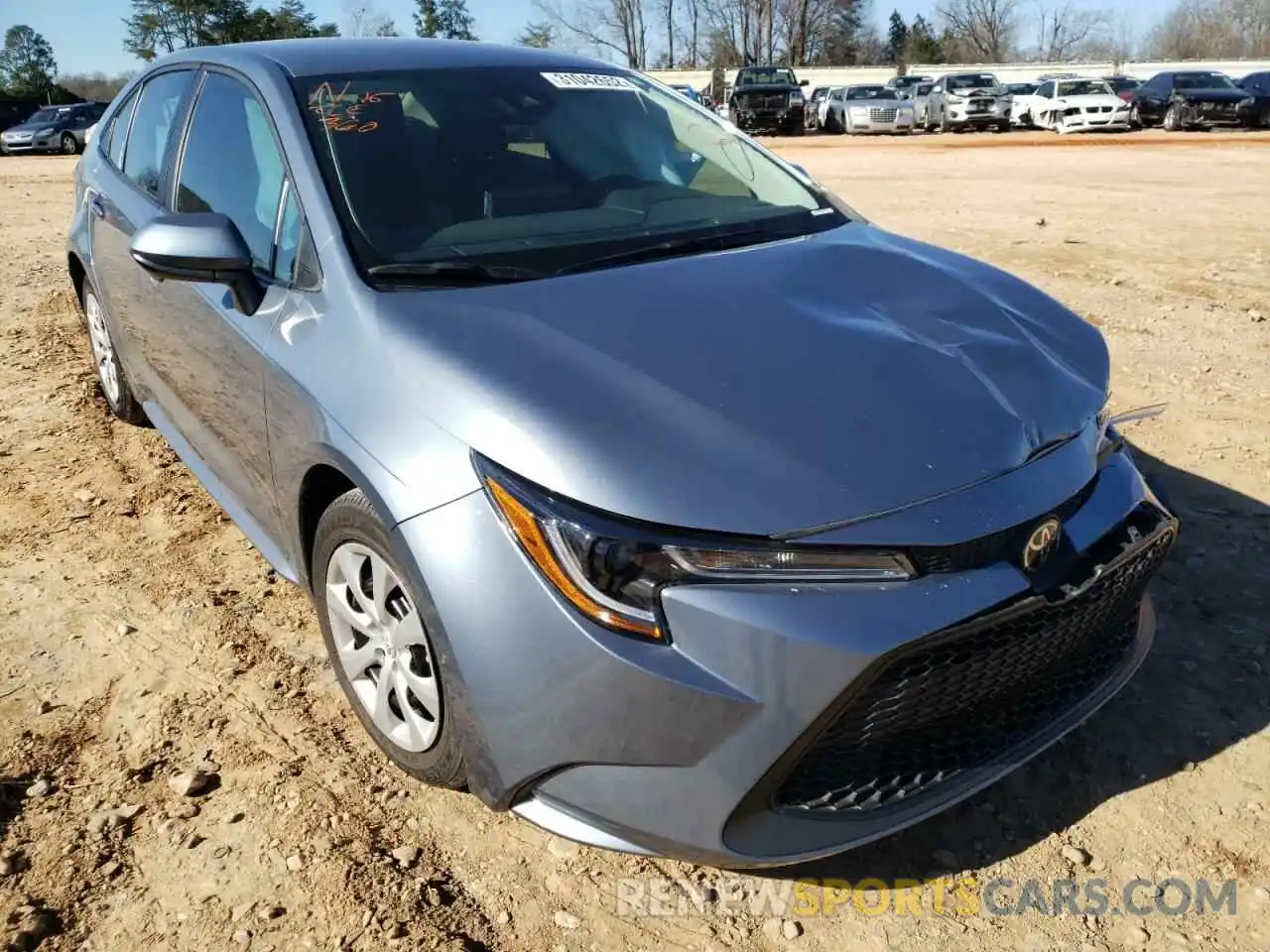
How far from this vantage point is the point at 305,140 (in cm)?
270

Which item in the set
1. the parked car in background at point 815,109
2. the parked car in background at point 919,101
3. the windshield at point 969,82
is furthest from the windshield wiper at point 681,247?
the parked car in background at point 815,109

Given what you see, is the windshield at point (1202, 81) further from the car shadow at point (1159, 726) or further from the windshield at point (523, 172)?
the windshield at point (523, 172)

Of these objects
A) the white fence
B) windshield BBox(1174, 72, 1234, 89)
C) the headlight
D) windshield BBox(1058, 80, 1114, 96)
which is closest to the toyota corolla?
the headlight

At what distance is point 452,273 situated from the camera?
8.12 ft

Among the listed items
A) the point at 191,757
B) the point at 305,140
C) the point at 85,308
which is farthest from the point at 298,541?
the point at 85,308

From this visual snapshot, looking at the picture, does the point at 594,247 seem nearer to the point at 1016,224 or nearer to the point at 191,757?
the point at 191,757

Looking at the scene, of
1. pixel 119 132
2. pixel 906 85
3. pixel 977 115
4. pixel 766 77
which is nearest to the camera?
pixel 119 132

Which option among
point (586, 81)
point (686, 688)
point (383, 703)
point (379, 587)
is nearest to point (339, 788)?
point (383, 703)

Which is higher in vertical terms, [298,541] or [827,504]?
[827,504]

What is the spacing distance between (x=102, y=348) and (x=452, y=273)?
9.40 ft

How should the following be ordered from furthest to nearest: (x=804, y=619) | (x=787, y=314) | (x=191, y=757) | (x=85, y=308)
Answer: (x=85, y=308), (x=191, y=757), (x=787, y=314), (x=804, y=619)

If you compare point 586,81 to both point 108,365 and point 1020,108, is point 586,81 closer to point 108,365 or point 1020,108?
point 108,365

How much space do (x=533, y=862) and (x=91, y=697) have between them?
138cm

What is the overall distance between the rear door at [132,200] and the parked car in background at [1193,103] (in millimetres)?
25615
